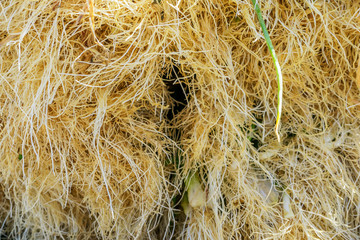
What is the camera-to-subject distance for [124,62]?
0.64 metres

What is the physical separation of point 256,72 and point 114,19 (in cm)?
27

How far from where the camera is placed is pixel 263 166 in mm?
726

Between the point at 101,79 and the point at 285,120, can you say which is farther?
the point at 285,120

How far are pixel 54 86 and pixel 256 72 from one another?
14.3 inches

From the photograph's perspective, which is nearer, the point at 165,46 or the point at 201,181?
the point at 165,46

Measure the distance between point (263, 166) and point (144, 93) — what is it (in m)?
0.27

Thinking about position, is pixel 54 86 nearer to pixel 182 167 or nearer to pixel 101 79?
pixel 101 79

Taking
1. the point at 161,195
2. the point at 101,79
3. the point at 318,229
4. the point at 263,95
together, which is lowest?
the point at 318,229

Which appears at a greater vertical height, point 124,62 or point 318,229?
point 124,62

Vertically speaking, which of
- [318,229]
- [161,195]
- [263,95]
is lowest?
[318,229]

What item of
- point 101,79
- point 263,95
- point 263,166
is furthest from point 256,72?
point 101,79

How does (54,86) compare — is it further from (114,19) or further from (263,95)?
(263,95)

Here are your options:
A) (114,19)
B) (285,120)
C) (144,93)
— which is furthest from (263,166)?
(114,19)

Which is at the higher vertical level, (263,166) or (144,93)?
(144,93)
